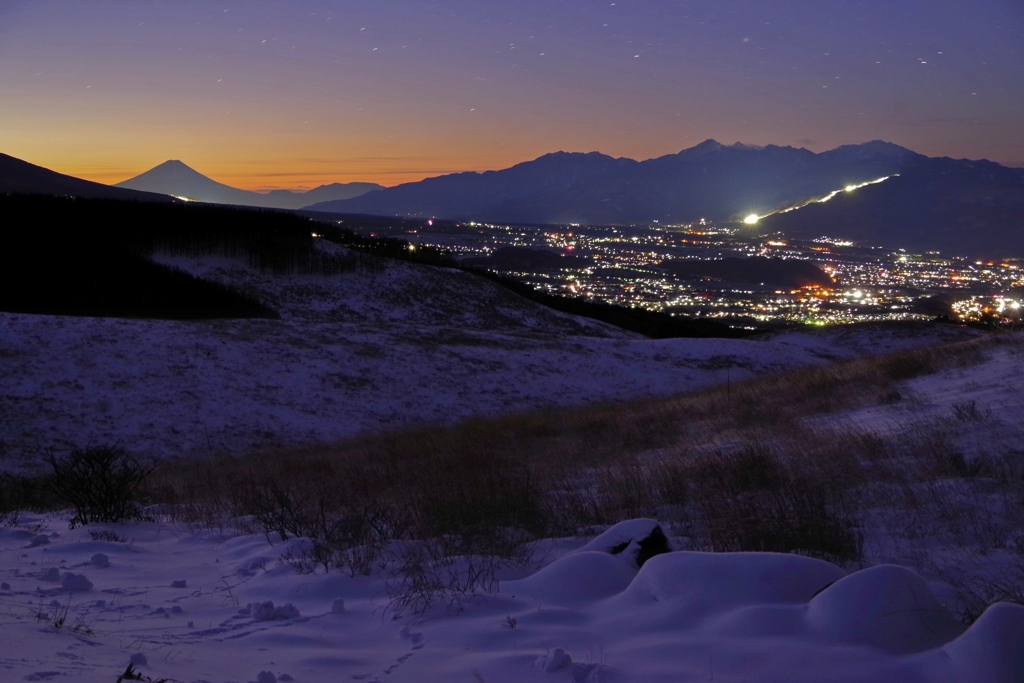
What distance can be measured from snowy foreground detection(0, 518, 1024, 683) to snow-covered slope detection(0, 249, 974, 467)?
17.1 m

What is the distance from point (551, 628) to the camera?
4195mm

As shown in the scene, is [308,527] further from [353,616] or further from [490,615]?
[490,615]

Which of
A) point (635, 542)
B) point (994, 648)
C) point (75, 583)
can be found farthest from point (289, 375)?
point (994, 648)

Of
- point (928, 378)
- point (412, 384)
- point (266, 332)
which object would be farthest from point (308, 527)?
point (266, 332)

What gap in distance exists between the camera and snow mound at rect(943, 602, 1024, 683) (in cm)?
301

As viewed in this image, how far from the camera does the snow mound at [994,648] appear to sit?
3.01m

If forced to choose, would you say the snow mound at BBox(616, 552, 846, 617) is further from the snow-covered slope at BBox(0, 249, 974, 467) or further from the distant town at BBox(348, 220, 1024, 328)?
the distant town at BBox(348, 220, 1024, 328)

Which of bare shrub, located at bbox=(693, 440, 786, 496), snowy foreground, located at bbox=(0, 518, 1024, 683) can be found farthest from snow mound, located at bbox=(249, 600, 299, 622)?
bare shrub, located at bbox=(693, 440, 786, 496)

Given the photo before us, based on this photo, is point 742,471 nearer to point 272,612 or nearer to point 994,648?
point 994,648

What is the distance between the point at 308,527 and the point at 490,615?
118 inches

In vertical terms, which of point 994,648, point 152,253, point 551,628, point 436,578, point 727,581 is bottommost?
point 436,578

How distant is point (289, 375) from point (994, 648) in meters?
25.7

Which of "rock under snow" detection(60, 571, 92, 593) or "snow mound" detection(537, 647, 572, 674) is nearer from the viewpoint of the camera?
"snow mound" detection(537, 647, 572, 674)

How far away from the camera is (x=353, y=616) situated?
15.4ft
